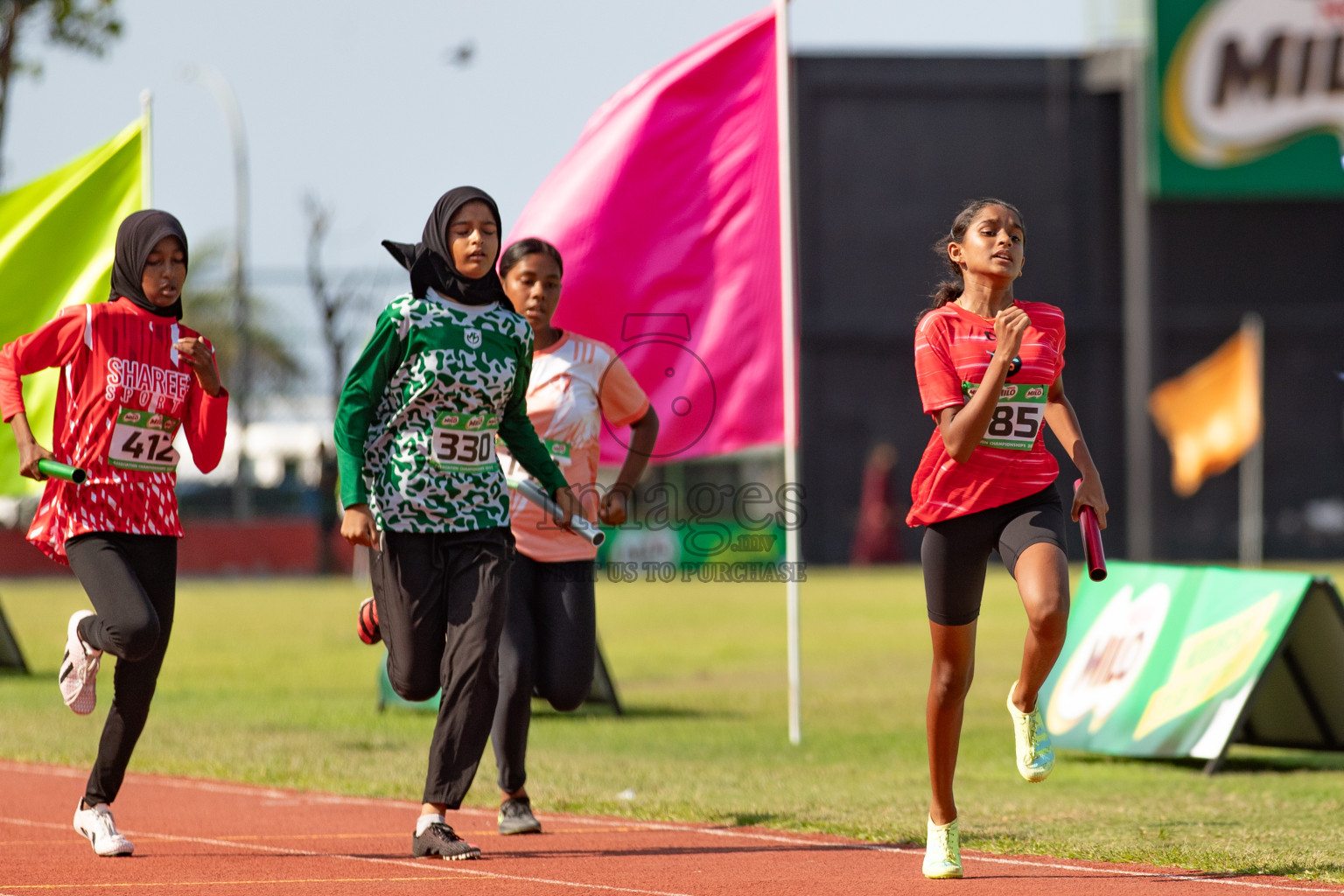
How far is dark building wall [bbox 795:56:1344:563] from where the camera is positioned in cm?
4034

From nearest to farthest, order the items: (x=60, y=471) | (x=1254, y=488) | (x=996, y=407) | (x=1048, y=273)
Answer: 1. (x=996, y=407)
2. (x=60, y=471)
3. (x=1254, y=488)
4. (x=1048, y=273)

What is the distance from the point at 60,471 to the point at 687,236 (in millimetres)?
4706

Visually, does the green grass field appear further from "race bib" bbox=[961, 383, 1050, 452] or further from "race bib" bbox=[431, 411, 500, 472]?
"race bib" bbox=[431, 411, 500, 472]

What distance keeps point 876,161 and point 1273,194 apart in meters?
8.44

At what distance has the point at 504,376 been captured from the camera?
630 centimetres

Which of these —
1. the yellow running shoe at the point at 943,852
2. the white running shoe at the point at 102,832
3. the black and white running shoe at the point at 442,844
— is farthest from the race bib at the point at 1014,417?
the white running shoe at the point at 102,832

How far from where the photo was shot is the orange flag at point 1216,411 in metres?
32.9

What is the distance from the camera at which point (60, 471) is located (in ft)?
20.0

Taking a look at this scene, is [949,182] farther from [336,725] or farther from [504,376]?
[504,376]

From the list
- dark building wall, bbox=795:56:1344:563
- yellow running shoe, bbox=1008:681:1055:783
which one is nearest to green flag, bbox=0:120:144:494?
yellow running shoe, bbox=1008:681:1055:783

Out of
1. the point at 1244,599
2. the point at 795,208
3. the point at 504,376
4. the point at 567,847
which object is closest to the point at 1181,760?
the point at 1244,599

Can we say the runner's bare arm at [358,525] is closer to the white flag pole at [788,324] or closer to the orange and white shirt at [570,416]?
the orange and white shirt at [570,416]

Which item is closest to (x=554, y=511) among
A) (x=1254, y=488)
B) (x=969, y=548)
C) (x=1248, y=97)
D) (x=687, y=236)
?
(x=969, y=548)

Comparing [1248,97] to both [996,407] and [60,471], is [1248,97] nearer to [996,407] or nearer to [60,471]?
[996,407]
